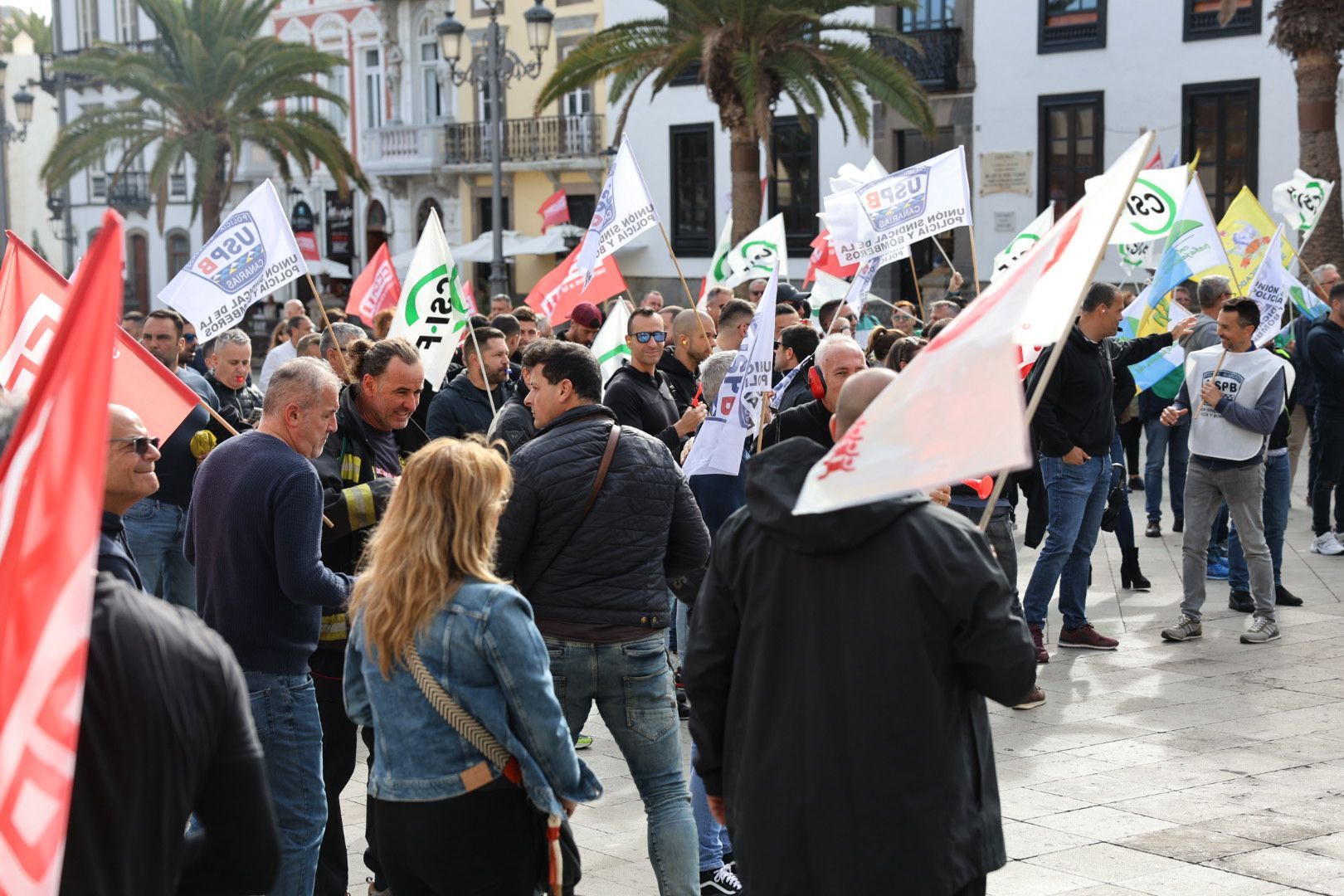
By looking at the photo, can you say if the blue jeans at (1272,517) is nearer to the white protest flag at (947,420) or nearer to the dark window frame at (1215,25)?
the white protest flag at (947,420)

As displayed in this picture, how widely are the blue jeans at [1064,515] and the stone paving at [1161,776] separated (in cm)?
41

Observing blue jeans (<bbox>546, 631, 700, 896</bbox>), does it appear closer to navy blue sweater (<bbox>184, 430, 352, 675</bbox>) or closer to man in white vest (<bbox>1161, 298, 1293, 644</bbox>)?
navy blue sweater (<bbox>184, 430, 352, 675</bbox>)

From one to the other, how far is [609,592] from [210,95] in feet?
105

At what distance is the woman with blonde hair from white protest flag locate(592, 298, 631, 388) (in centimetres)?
614

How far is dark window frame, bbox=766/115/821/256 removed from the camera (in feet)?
107

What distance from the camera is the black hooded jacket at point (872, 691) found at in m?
3.45

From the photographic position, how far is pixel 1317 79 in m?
21.2

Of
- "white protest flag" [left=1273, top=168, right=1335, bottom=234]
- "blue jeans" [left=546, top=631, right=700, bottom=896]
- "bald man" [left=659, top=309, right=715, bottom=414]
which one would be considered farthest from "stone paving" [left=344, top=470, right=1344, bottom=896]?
"white protest flag" [left=1273, top=168, right=1335, bottom=234]

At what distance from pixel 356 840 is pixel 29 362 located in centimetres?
213

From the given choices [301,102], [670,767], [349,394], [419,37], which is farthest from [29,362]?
[301,102]

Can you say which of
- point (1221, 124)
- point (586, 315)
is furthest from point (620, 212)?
point (1221, 124)

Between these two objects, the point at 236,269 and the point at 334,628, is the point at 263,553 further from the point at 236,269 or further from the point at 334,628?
the point at 236,269

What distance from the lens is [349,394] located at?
5.71 meters

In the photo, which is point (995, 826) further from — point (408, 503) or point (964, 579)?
point (408, 503)
